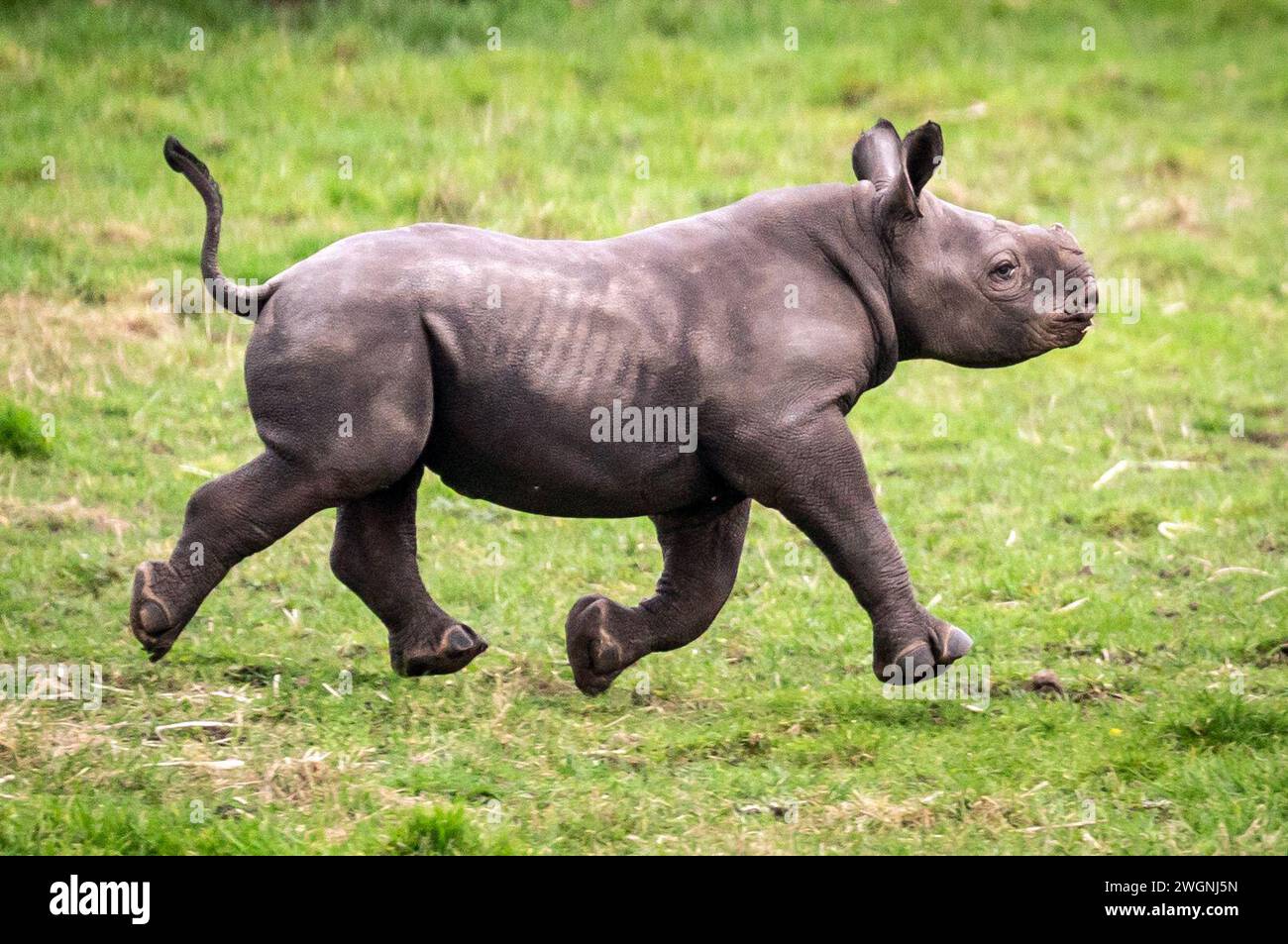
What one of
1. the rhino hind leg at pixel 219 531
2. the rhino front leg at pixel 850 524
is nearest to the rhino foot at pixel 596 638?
the rhino front leg at pixel 850 524

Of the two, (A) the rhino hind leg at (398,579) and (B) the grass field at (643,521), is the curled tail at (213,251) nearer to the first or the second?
(A) the rhino hind leg at (398,579)

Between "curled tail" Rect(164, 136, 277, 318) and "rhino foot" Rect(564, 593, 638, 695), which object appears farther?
"rhino foot" Rect(564, 593, 638, 695)

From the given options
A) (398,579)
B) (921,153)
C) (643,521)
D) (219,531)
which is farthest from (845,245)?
(643,521)

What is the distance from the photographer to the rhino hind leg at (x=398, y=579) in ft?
23.4

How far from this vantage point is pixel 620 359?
6633 millimetres

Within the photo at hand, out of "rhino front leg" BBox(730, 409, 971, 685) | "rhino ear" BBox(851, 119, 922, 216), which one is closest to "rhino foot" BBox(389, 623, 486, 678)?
"rhino front leg" BBox(730, 409, 971, 685)

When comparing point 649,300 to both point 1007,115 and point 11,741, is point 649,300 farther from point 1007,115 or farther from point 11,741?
point 1007,115

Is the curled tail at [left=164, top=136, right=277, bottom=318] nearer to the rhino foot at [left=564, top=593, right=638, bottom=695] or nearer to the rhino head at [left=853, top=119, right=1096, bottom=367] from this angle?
the rhino foot at [left=564, top=593, right=638, bottom=695]

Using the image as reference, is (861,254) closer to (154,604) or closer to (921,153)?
(921,153)

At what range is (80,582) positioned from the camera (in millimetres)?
8609

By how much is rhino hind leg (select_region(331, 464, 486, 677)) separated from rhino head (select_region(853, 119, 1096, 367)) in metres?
1.87

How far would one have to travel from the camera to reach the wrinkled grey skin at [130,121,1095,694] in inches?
253

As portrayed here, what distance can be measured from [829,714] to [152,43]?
30.9 feet

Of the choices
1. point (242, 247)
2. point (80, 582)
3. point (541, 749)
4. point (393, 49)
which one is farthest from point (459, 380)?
point (393, 49)
